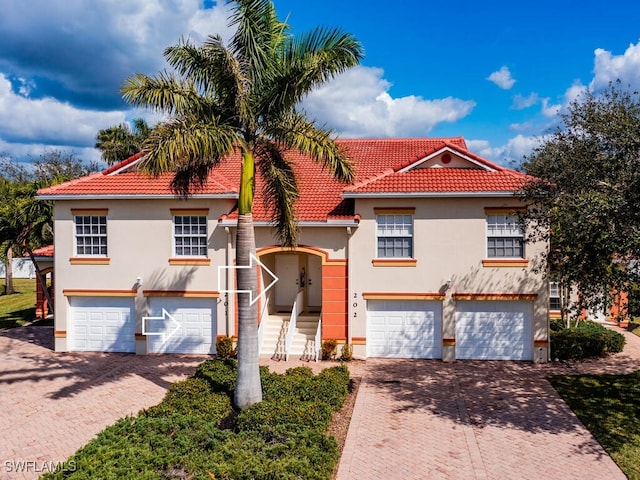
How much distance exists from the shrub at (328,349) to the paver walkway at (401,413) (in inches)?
21.8

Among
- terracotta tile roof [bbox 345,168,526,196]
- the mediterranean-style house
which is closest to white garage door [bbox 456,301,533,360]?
the mediterranean-style house

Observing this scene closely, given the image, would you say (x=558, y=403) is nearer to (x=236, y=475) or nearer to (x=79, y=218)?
(x=236, y=475)

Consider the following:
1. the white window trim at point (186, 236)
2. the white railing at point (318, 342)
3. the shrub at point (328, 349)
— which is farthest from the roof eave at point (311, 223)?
the shrub at point (328, 349)

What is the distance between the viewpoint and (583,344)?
17172 mm

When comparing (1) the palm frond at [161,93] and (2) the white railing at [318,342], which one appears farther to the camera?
(2) the white railing at [318,342]

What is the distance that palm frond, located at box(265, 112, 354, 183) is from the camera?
11312 mm

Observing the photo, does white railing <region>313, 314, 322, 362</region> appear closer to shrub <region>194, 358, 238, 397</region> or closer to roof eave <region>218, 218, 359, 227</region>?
shrub <region>194, 358, 238, 397</region>

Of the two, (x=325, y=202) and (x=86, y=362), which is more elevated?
(x=325, y=202)

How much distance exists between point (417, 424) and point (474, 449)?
170 centimetres

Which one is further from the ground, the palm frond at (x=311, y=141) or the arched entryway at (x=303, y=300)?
the palm frond at (x=311, y=141)

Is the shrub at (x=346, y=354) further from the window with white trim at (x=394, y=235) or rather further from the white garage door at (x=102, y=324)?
the white garage door at (x=102, y=324)

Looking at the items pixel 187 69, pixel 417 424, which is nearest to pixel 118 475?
pixel 417 424

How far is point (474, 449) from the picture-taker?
10.4m

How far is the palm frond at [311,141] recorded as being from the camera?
445 inches
